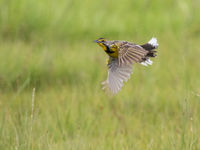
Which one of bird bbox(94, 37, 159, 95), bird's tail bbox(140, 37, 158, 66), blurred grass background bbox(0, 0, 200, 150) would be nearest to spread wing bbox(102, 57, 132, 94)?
bird bbox(94, 37, 159, 95)

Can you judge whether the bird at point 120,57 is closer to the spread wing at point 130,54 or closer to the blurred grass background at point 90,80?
the spread wing at point 130,54

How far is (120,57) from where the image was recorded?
9.20ft

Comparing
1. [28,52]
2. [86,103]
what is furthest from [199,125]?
[28,52]

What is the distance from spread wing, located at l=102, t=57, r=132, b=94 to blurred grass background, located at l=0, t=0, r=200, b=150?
14.2 inches

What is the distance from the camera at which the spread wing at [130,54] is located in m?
2.72

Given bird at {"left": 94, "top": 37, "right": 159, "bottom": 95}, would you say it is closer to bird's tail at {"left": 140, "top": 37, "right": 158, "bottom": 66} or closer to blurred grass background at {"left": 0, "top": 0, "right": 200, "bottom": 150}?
bird's tail at {"left": 140, "top": 37, "right": 158, "bottom": 66}

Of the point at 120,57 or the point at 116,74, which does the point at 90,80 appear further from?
the point at 120,57

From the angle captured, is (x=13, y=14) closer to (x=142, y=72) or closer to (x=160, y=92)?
(x=142, y=72)

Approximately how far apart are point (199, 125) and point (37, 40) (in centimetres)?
271

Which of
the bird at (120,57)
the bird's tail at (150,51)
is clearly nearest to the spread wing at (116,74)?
the bird at (120,57)

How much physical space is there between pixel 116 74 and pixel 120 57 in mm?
280

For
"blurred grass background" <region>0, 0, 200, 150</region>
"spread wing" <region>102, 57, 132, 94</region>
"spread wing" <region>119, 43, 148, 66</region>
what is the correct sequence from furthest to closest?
"blurred grass background" <region>0, 0, 200, 150</region> → "spread wing" <region>102, 57, 132, 94</region> → "spread wing" <region>119, 43, 148, 66</region>

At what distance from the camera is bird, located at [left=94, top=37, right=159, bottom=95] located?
2.77 metres

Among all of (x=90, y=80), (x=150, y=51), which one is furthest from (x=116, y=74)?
(x=90, y=80)
